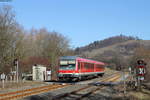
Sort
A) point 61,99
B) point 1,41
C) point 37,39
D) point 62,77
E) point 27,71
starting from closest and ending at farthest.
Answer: point 61,99 < point 62,77 < point 1,41 < point 27,71 < point 37,39

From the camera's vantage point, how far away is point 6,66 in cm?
3556

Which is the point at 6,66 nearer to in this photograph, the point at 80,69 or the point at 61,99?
the point at 80,69

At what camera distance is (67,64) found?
3059 centimetres

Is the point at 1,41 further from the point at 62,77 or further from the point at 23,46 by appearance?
the point at 62,77

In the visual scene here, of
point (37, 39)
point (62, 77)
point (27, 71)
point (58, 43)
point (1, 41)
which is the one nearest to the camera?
point (62, 77)

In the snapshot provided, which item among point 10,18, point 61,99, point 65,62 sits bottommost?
point 61,99

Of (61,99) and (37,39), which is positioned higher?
(37,39)

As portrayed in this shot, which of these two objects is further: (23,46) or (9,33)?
(23,46)

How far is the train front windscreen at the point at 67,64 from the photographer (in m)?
30.3

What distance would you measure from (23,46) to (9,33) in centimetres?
532

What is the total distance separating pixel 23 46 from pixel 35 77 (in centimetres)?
789

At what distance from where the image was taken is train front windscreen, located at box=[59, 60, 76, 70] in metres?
30.3

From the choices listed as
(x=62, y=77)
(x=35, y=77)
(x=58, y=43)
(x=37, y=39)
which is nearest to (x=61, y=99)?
(x=62, y=77)

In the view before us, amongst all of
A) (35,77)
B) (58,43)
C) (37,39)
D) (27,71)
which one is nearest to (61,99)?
(35,77)
